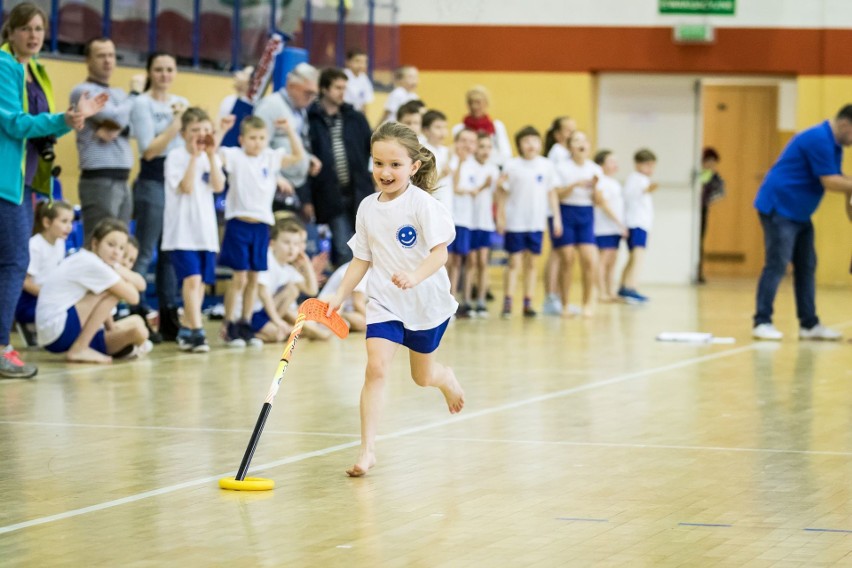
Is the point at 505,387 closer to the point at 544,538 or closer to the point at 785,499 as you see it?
the point at 785,499

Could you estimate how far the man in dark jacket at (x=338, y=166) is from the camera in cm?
1352

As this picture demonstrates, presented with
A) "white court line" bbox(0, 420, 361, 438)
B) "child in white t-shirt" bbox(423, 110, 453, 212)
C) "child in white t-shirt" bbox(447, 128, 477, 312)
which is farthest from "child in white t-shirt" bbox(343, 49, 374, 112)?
"white court line" bbox(0, 420, 361, 438)

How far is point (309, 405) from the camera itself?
8.15m

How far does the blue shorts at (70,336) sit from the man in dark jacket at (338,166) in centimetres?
348

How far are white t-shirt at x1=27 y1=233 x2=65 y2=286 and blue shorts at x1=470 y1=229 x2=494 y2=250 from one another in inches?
199

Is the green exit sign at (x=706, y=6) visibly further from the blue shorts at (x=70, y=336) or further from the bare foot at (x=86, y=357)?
the bare foot at (x=86, y=357)

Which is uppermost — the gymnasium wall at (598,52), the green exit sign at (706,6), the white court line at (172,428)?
the green exit sign at (706,6)

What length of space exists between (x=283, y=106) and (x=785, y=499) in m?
8.33

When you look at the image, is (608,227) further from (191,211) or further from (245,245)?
(191,211)

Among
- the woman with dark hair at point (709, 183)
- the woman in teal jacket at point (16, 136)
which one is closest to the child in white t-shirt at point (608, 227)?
the woman with dark hair at point (709, 183)

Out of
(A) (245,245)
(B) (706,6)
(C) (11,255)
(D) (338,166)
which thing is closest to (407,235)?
(C) (11,255)

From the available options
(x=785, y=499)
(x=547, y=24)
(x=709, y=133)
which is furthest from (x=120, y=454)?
(x=709, y=133)

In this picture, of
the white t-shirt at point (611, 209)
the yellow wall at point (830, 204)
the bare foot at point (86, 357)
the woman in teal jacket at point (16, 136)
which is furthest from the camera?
the yellow wall at point (830, 204)

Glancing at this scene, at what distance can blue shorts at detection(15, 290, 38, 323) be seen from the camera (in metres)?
11.0
